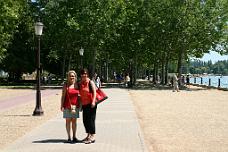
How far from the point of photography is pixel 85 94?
35.8ft

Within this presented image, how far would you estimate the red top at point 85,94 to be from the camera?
1091 cm

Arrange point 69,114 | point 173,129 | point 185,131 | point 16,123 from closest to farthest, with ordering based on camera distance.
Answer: point 69,114 → point 185,131 → point 173,129 → point 16,123

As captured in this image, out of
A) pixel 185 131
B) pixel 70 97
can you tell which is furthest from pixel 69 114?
pixel 185 131

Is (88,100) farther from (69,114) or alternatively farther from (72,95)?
(69,114)

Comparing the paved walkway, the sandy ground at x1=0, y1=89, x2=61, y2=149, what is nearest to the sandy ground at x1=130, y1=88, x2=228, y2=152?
the paved walkway

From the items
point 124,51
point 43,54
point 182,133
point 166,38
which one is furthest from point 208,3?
point 182,133

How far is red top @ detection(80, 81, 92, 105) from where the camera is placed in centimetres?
1091

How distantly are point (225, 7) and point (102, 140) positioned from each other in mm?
42098

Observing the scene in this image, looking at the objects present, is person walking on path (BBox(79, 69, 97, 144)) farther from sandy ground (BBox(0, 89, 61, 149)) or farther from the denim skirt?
sandy ground (BBox(0, 89, 61, 149))

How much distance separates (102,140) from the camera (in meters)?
11.5

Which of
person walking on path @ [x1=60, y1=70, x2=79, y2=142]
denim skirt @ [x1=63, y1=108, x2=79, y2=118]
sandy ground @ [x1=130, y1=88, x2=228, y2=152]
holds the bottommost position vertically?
sandy ground @ [x1=130, y1=88, x2=228, y2=152]

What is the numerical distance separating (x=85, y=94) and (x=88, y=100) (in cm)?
15

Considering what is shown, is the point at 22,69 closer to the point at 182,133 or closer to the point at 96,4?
the point at 96,4

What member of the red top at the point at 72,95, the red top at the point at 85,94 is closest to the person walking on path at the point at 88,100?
the red top at the point at 85,94
